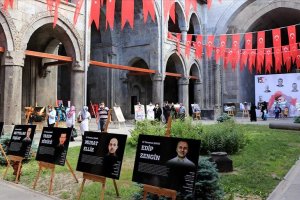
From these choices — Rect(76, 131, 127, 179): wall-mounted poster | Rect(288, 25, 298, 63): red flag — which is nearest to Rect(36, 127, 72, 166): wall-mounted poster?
Rect(76, 131, 127, 179): wall-mounted poster

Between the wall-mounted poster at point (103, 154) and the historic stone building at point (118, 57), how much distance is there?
29.7 ft

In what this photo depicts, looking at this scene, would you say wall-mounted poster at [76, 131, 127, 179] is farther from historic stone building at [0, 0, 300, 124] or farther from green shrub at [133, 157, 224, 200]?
historic stone building at [0, 0, 300, 124]

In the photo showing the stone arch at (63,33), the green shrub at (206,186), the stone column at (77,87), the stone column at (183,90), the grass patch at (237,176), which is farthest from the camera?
the stone column at (183,90)

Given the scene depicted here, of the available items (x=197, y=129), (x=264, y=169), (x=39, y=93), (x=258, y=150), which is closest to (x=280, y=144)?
(x=258, y=150)

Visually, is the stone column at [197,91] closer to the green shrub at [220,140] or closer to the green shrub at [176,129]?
the green shrub at [176,129]

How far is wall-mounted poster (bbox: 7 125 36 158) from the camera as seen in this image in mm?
6434

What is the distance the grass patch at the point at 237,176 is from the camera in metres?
5.61

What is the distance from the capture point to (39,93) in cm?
1866

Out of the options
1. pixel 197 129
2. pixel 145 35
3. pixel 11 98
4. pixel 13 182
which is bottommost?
pixel 13 182

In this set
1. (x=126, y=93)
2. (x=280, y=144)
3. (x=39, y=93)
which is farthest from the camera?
(x=126, y=93)

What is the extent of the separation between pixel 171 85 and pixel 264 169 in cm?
2844

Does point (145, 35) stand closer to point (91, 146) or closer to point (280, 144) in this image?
point (280, 144)

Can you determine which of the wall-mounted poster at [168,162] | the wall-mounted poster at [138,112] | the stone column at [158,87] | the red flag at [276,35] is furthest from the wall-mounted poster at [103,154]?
the red flag at [276,35]

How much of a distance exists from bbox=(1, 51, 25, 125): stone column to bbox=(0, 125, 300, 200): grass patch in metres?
5.11
